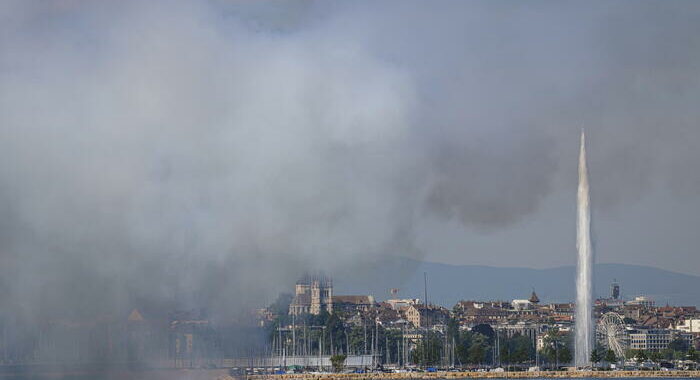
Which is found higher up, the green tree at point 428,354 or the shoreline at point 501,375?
the green tree at point 428,354

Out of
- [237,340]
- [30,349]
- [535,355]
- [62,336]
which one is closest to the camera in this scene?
[62,336]

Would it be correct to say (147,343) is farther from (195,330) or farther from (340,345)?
(340,345)

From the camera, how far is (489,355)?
168 metres

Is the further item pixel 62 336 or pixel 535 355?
pixel 535 355

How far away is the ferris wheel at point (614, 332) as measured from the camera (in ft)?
585

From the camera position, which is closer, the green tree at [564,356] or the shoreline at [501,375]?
the shoreline at [501,375]

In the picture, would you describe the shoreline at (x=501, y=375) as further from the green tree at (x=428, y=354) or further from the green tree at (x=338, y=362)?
the green tree at (x=428, y=354)

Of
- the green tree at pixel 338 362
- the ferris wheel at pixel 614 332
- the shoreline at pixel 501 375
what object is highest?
the ferris wheel at pixel 614 332

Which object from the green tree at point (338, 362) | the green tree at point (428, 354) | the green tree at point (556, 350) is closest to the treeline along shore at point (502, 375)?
the green tree at point (338, 362)

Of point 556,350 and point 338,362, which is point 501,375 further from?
point 556,350

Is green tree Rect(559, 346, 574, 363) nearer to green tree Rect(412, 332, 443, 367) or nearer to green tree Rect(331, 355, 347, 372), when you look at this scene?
green tree Rect(412, 332, 443, 367)

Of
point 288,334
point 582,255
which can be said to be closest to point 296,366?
point 288,334

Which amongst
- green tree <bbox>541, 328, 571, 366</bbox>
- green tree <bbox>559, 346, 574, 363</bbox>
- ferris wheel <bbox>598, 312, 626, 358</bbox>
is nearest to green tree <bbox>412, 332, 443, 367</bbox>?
green tree <bbox>541, 328, 571, 366</bbox>

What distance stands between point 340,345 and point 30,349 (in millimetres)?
89592
